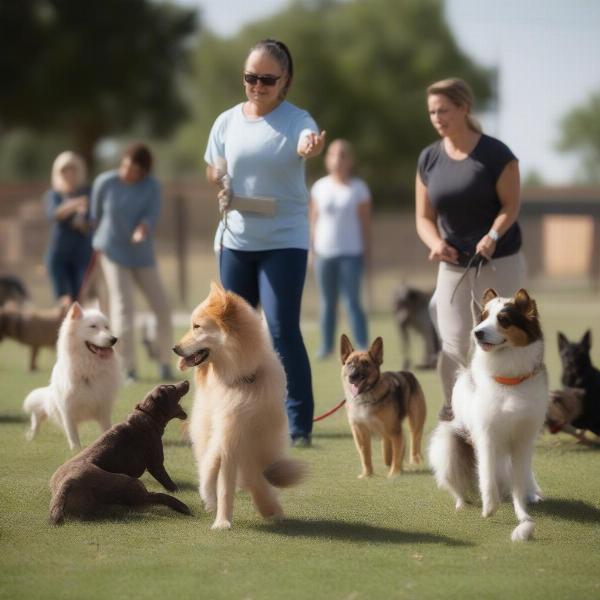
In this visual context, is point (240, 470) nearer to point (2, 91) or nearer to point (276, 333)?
point (276, 333)

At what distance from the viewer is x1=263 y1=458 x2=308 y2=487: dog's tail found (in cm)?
520

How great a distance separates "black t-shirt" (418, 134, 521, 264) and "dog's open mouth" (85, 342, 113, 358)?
2204mm

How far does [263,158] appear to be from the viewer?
21.2 feet

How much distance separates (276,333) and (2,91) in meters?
31.4

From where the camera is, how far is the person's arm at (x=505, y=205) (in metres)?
5.91

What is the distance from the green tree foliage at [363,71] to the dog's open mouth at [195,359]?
3974cm

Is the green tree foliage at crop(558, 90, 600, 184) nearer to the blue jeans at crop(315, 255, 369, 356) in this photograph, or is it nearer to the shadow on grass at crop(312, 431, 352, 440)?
the blue jeans at crop(315, 255, 369, 356)

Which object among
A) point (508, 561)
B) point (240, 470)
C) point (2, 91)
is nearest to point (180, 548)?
point (240, 470)

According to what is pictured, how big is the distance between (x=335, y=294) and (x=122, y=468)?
23.7 feet

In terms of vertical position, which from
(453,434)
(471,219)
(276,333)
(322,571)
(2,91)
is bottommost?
(322,571)

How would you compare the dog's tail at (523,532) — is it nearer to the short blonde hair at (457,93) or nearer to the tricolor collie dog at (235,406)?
the tricolor collie dog at (235,406)

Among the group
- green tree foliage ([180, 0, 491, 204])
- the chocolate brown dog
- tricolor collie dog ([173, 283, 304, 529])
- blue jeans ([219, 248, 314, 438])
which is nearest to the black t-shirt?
the chocolate brown dog

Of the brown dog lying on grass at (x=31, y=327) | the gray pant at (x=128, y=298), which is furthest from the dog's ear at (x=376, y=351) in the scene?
the brown dog lying on grass at (x=31, y=327)

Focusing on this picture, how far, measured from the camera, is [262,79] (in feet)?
20.8
